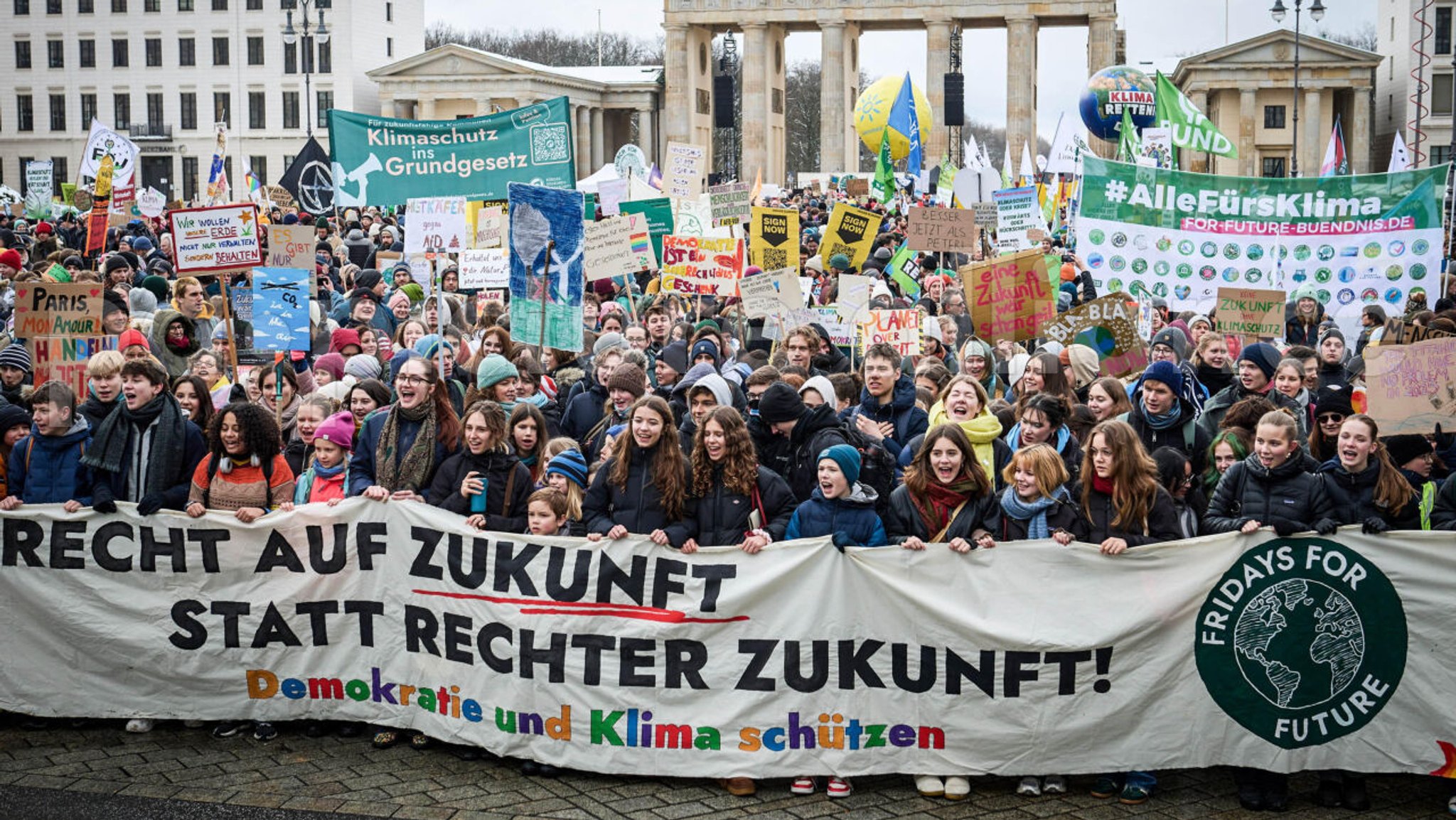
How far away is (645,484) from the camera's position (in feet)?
23.3

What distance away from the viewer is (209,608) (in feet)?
24.5

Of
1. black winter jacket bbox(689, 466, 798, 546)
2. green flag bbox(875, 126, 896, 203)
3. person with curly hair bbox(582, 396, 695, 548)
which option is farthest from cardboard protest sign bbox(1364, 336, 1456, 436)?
green flag bbox(875, 126, 896, 203)

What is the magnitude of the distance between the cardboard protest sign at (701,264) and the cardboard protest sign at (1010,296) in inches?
129

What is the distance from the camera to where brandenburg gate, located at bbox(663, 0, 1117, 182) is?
2975 inches

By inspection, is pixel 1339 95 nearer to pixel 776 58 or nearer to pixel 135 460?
pixel 776 58

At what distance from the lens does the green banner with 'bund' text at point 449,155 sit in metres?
13.4

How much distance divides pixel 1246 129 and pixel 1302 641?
249ft

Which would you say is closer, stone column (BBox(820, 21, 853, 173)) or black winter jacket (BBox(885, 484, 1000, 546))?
black winter jacket (BBox(885, 484, 1000, 546))

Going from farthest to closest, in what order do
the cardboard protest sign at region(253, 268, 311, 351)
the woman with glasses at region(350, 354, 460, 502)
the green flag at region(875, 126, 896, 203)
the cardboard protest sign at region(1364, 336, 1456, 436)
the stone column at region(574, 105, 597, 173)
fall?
the stone column at region(574, 105, 597, 173), the green flag at region(875, 126, 896, 203), the cardboard protest sign at region(253, 268, 311, 351), the woman with glasses at region(350, 354, 460, 502), the cardboard protest sign at region(1364, 336, 1456, 436)

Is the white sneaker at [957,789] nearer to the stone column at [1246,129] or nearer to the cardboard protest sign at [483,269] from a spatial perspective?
the cardboard protest sign at [483,269]

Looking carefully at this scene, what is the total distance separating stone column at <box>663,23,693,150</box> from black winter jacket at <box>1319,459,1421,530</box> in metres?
74.4

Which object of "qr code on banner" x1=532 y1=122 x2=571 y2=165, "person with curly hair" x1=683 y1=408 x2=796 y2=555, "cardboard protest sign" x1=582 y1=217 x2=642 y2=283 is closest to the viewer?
"person with curly hair" x1=683 y1=408 x2=796 y2=555

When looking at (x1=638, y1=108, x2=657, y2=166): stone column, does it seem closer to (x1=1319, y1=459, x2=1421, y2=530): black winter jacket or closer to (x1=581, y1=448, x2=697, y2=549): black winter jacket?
(x1=581, y1=448, x2=697, y2=549): black winter jacket

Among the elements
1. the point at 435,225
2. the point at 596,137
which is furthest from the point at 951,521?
the point at 596,137
